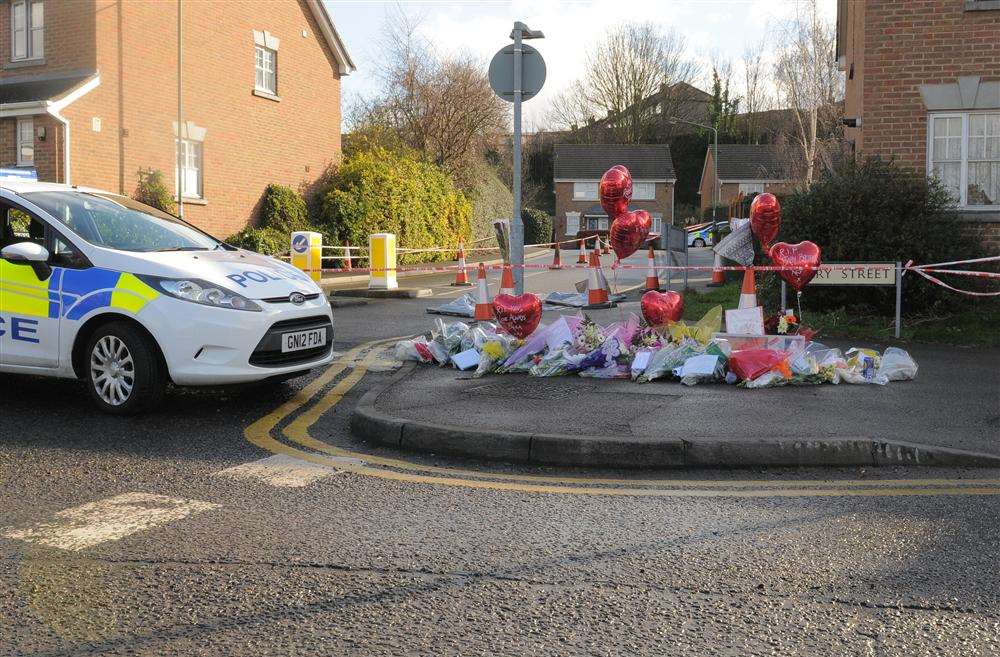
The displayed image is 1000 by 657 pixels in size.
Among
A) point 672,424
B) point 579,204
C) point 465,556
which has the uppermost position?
point 579,204

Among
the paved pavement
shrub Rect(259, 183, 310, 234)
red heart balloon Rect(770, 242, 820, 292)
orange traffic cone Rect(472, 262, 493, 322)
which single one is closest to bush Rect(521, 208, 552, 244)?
shrub Rect(259, 183, 310, 234)

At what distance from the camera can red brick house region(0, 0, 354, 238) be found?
20.1 metres

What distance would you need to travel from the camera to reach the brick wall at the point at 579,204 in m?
67.3

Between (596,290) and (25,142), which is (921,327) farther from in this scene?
(25,142)

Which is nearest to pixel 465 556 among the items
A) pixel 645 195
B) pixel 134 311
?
pixel 134 311

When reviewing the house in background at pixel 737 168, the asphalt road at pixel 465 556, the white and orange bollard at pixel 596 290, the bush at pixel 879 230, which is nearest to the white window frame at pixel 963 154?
the bush at pixel 879 230

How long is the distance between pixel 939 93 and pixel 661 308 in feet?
25.3

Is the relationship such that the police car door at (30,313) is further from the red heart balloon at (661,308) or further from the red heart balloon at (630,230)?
the red heart balloon at (630,230)

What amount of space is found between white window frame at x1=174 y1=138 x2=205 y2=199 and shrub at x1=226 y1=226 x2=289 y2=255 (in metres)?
1.39

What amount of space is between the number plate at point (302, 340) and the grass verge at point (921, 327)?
6.48 meters

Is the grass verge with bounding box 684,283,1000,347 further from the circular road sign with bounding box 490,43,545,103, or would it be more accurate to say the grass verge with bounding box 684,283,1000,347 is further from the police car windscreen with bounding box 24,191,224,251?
the police car windscreen with bounding box 24,191,224,251

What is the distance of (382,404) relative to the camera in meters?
6.69

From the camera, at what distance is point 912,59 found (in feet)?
44.1

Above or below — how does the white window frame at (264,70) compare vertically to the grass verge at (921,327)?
above
